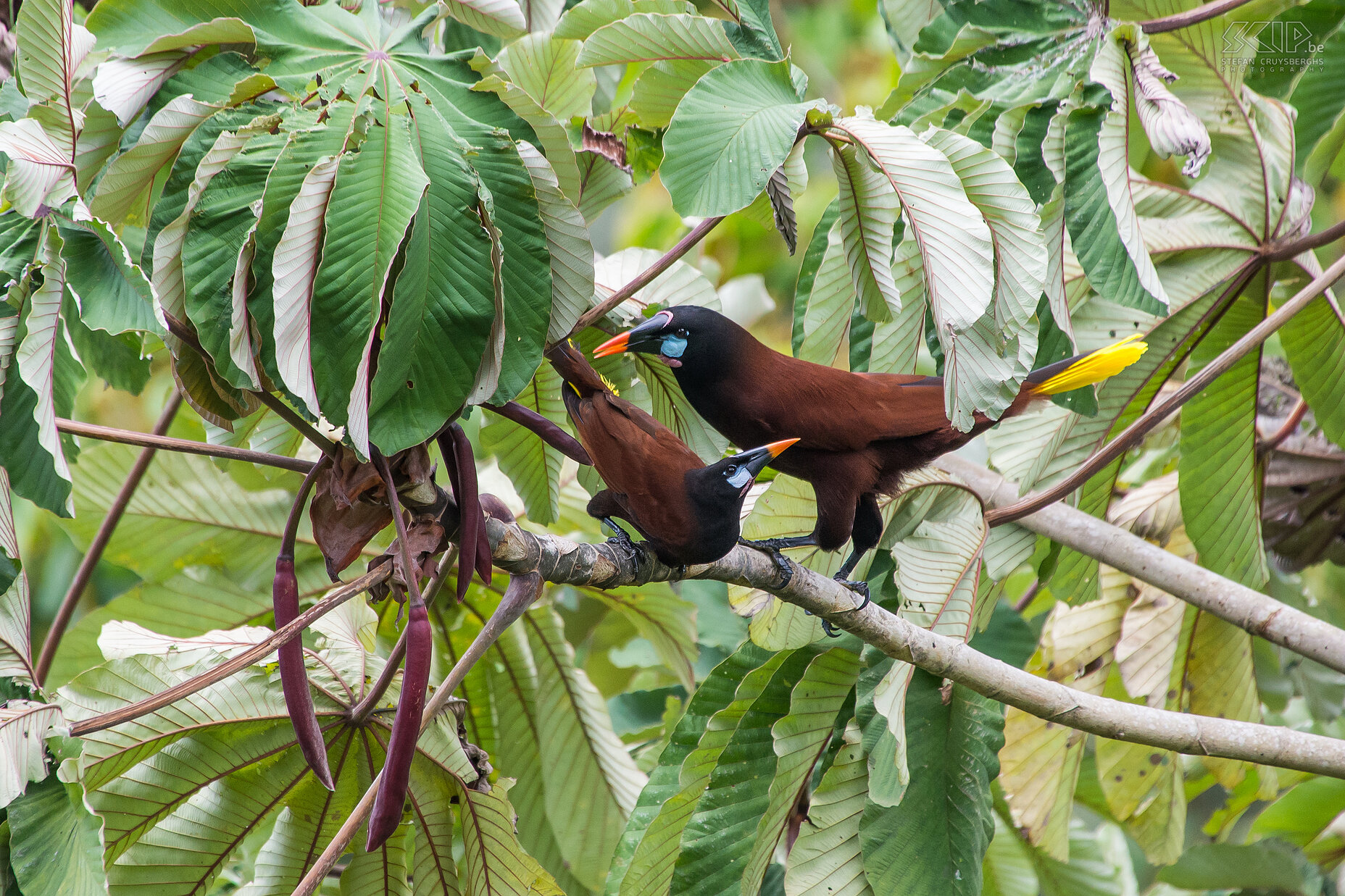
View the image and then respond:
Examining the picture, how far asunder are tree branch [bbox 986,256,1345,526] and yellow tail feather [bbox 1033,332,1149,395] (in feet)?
0.31

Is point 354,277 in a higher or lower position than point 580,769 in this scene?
higher

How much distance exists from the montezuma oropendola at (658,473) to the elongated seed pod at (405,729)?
1.24 feet

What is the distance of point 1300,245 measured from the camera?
1911 mm

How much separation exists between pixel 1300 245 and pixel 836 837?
137 cm

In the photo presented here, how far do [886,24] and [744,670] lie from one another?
1.36 meters

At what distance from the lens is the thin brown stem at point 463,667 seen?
3.53ft

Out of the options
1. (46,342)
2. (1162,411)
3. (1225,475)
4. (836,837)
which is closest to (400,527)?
(46,342)

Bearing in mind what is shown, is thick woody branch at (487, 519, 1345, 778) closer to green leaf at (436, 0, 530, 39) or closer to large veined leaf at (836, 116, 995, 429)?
large veined leaf at (836, 116, 995, 429)

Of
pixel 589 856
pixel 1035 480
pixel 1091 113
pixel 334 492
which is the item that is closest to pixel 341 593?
pixel 334 492

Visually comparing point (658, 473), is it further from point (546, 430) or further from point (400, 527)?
point (400, 527)

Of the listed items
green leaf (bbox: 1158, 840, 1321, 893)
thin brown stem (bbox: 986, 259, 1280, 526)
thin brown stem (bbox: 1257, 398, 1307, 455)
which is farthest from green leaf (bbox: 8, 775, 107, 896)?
thin brown stem (bbox: 1257, 398, 1307, 455)

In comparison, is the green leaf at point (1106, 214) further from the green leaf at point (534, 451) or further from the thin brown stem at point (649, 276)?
the green leaf at point (534, 451)

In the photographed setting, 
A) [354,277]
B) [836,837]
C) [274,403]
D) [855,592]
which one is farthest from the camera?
[855,592]

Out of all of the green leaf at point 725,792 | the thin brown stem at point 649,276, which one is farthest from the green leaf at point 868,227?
the green leaf at point 725,792
